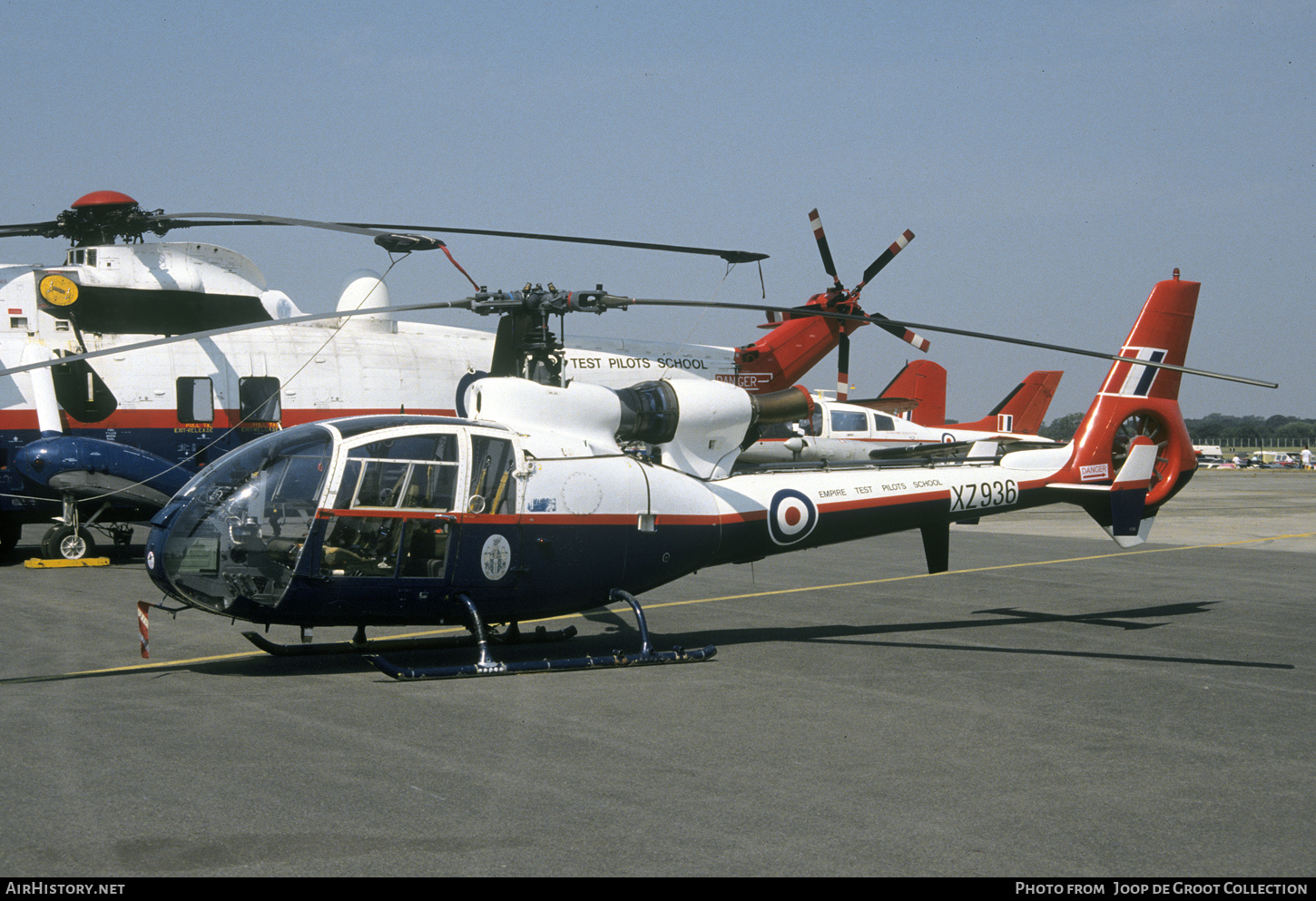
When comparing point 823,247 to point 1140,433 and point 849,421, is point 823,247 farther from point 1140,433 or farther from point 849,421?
point 1140,433

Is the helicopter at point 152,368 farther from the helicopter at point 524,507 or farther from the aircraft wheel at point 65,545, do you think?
the helicopter at point 524,507

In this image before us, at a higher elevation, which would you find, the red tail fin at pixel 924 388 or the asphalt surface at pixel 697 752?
the red tail fin at pixel 924 388

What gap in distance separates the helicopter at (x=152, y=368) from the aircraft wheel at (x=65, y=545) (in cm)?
2

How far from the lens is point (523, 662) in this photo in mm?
9242

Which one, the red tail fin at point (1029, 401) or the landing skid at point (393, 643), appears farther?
the red tail fin at point (1029, 401)

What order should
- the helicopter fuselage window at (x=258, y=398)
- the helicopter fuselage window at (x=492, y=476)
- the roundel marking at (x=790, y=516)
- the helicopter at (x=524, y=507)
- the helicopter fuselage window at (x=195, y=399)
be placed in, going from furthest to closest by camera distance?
the helicopter fuselage window at (x=258, y=398) → the helicopter fuselage window at (x=195, y=399) → the roundel marking at (x=790, y=516) → the helicopter fuselage window at (x=492, y=476) → the helicopter at (x=524, y=507)

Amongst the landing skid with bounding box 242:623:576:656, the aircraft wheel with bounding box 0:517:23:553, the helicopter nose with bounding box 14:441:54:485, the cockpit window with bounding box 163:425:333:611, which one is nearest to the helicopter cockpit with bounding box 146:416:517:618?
the cockpit window with bounding box 163:425:333:611

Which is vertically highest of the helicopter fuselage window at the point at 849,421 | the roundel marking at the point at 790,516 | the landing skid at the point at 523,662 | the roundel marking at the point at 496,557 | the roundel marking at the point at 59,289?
the roundel marking at the point at 59,289

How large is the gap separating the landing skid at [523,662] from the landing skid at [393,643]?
0.27 m

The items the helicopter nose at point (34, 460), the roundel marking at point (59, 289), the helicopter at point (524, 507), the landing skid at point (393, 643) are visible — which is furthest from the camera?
the roundel marking at point (59, 289)

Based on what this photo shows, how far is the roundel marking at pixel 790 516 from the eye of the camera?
1106cm

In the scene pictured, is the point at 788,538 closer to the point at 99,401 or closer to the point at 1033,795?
the point at 1033,795

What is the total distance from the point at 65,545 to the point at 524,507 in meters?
11.3

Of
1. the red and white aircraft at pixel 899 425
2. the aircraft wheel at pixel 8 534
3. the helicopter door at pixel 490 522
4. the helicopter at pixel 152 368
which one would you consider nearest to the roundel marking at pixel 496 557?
the helicopter door at pixel 490 522
